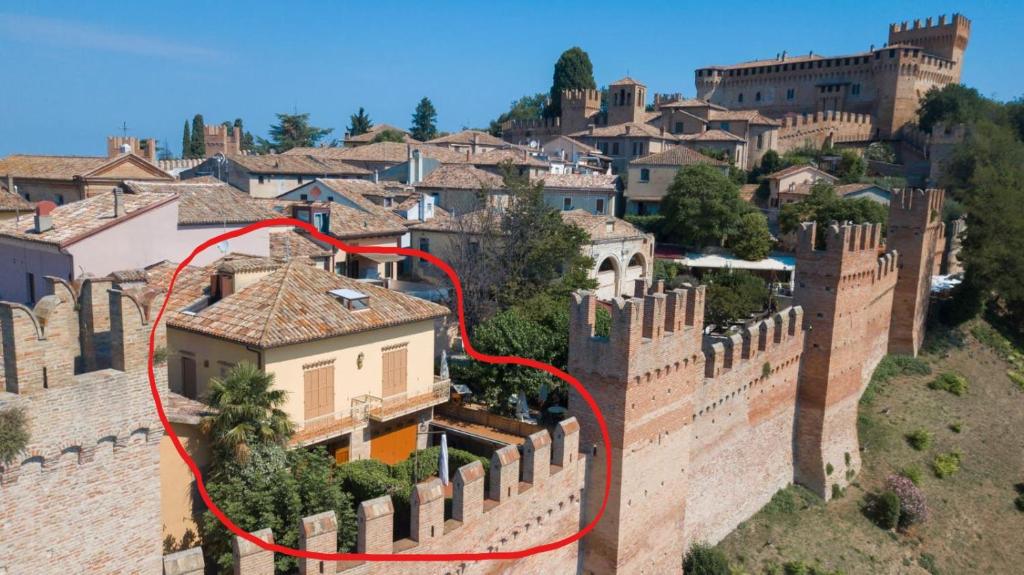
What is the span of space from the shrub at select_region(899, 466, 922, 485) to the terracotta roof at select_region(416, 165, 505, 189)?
24.2 m

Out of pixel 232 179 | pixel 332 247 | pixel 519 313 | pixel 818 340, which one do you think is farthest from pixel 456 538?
pixel 232 179

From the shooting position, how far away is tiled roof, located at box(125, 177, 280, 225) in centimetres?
2589

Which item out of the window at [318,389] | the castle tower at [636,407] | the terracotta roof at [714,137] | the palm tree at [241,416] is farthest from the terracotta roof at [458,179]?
the palm tree at [241,416]

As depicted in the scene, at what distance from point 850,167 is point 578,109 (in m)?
29.5

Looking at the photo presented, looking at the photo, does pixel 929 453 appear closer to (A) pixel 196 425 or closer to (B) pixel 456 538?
(B) pixel 456 538

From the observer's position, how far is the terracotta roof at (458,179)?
4331 centimetres

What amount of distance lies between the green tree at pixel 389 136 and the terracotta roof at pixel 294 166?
23.7 meters

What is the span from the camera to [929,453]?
25906 millimetres

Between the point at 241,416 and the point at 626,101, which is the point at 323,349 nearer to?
the point at 241,416

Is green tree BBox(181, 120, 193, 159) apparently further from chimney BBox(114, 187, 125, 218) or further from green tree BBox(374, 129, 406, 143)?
chimney BBox(114, 187, 125, 218)

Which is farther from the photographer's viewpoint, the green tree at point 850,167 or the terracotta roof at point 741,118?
the terracotta roof at point 741,118

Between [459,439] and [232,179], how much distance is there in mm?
32927

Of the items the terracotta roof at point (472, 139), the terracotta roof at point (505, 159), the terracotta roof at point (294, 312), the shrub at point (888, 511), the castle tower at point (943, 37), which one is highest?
the castle tower at point (943, 37)

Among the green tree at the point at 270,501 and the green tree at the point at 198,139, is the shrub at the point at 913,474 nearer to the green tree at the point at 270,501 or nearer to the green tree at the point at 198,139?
the green tree at the point at 270,501
